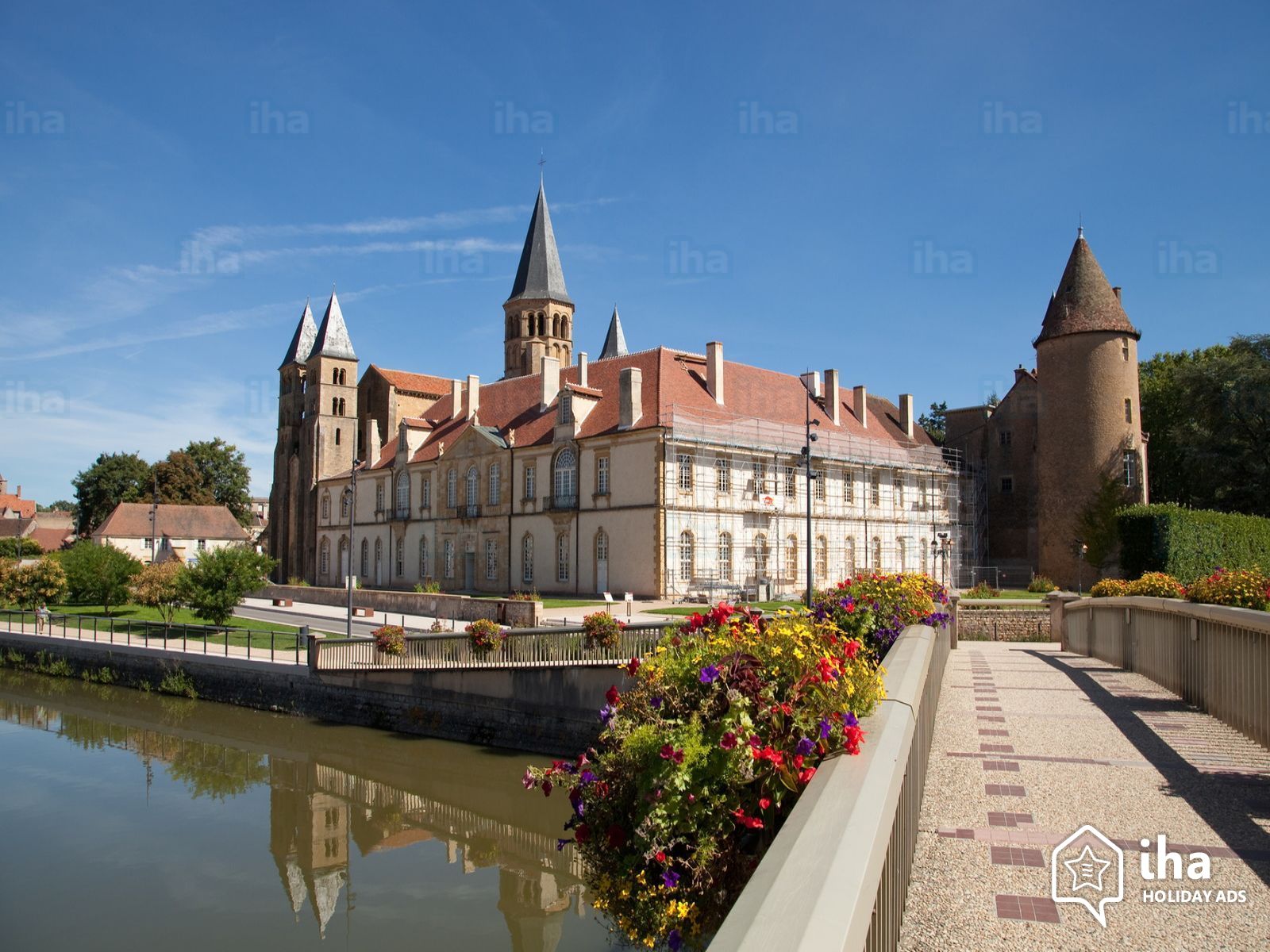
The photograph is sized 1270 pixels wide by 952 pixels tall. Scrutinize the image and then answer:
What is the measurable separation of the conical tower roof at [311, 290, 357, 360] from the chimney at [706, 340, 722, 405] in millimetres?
29522

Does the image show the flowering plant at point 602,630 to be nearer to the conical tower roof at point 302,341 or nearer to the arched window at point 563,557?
the arched window at point 563,557

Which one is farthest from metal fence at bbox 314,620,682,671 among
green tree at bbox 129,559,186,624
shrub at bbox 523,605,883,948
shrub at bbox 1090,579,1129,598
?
shrub at bbox 523,605,883,948

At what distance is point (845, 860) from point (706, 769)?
1.44 metres

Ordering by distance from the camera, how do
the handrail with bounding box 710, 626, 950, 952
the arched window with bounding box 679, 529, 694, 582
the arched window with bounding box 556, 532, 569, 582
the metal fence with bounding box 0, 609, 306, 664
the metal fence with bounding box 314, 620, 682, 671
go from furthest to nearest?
the arched window with bounding box 556, 532, 569, 582, the arched window with bounding box 679, 529, 694, 582, the metal fence with bounding box 0, 609, 306, 664, the metal fence with bounding box 314, 620, 682, 671, the handrail with bounding box 710, 626, 950, 952

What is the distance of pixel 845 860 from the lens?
2.77 metres

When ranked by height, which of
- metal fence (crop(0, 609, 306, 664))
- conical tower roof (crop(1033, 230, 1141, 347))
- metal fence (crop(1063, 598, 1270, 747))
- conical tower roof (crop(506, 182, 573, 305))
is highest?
conical tower roof (crop(506, 182, 573, 305))

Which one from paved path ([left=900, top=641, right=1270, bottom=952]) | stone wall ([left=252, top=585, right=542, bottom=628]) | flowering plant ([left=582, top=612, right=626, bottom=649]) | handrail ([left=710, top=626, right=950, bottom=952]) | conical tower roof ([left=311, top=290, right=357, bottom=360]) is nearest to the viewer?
handrail ([left=710, top=626, right=950, bottom=952])

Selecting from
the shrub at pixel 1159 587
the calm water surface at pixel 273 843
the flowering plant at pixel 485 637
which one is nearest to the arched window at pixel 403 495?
the calm water surface at pixel 273 843

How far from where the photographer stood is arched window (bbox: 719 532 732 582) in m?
39.4

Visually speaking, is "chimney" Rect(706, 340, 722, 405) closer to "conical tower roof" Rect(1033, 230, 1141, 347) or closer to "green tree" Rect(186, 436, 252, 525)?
"conical tower roof" Rect(1033, 230, 1141, 347)

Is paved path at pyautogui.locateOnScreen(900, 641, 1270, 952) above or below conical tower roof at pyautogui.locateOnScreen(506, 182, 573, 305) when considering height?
below

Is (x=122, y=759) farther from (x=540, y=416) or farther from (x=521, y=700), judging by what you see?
(x=540, y=416)

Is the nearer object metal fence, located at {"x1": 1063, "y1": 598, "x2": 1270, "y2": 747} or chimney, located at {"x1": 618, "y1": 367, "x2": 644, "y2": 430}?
metal fence, located at {"x1": 1063, "y1": 598, "x2": 1270, "y2": 747}

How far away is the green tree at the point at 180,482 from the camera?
8100 centimetres
